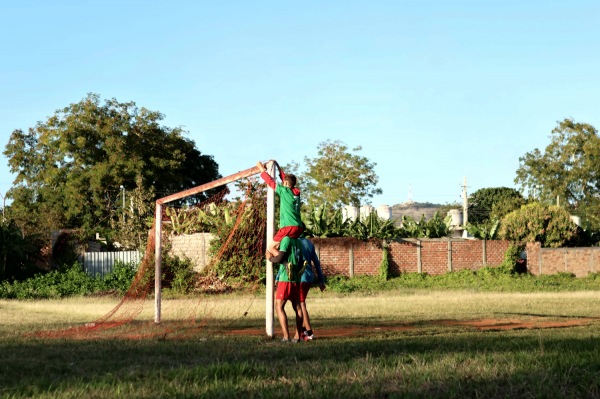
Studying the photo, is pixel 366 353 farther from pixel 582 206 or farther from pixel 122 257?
pixel 582 206

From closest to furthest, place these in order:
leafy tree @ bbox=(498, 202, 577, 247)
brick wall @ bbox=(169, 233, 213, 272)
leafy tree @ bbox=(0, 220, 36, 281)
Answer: brick wall @ bbox=(169, 233, 213, 272), leafy tree @ bbox=(0, 220, 36, 281), leafy tree @ bbox=(498, 202, 577, 247)

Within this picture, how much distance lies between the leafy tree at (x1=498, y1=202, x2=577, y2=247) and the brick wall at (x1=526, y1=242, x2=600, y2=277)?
5.93ft

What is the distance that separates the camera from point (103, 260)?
34969 mm

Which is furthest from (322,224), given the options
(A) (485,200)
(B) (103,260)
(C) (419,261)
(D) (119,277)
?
(A) (485,200)

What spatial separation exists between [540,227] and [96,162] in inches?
1204

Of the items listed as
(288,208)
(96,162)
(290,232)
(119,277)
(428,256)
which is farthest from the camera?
(96,162)

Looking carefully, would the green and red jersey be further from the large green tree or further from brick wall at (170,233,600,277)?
the large green tree

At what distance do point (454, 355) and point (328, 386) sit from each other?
6.51ft

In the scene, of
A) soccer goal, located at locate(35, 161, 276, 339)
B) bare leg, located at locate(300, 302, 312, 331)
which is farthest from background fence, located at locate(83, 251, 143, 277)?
bare leg, located at locate(300, 302, 312, 331)

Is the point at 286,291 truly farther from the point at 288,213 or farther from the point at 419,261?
the point at 419,261

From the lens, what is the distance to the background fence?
3484cm

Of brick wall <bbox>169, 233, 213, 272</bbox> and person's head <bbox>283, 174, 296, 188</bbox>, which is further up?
person's head <bbox>283, 174, 296, 188</bbox>

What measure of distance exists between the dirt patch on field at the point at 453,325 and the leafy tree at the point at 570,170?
50.5m

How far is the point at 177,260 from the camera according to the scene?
28547mm
